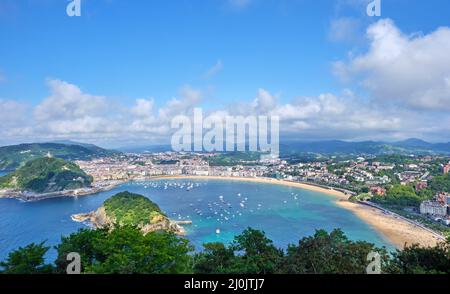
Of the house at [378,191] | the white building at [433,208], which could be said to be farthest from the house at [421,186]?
the white building at [433,208]

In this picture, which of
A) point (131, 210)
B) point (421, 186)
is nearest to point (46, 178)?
point (131, 210)

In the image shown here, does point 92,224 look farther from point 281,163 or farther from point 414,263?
point 281,163

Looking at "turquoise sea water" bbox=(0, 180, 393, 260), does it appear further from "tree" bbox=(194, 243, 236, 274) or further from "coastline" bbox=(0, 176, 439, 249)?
"tree" bbox=(194, 243, 236, 274)

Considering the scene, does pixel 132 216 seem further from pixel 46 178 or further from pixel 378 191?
pixel 378 191

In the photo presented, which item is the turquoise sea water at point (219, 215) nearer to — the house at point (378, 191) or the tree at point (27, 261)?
the house at point (378, 191)

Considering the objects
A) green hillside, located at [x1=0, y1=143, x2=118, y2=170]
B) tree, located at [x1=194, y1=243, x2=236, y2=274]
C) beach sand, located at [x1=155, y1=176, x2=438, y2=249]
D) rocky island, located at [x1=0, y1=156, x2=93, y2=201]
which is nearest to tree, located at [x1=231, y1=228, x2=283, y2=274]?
tree, located at [x1=194, y1=243, x2=236, y2=274]
